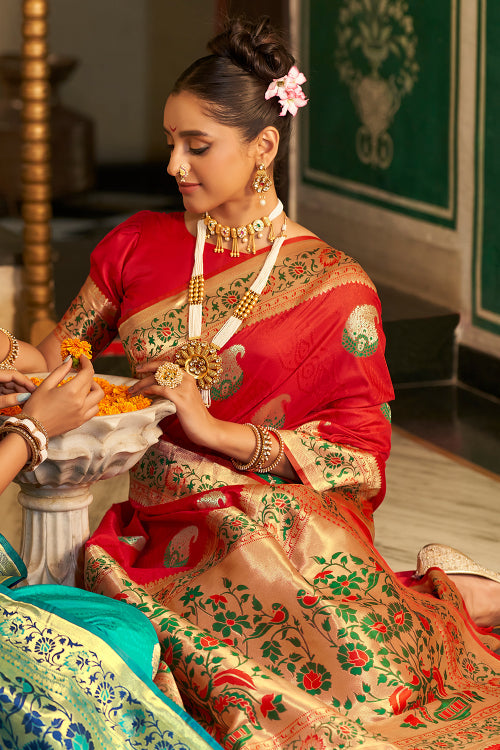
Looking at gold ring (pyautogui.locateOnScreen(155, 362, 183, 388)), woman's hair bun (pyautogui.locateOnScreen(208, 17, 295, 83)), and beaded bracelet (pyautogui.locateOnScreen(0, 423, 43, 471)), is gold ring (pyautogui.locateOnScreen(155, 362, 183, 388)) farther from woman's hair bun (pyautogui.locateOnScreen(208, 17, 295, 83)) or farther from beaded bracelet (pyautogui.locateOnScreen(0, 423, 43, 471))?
woman's hair bun (pyautogui.locateOnScreen(208, 17, 295, 83))

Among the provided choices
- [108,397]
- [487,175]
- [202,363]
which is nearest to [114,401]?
[108,397]

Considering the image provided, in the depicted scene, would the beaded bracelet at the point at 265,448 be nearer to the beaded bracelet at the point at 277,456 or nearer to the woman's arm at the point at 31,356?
the beaded bracelet at the point at 277,456

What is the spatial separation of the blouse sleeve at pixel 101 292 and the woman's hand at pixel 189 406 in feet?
1.16

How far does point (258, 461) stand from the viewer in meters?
2.38

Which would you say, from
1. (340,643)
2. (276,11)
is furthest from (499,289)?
(340,643)

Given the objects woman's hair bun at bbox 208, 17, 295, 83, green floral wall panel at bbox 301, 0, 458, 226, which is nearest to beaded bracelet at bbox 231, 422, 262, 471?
woman's hair bun at bbox 208, 17, 295, 83

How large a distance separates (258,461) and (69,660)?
0.70m

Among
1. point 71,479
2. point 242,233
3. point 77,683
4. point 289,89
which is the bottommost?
point 77,683

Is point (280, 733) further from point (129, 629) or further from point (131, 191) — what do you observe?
point (131, 191)

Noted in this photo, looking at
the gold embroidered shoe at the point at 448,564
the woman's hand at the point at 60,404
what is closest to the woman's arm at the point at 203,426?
the woman's hand at the point at 60,404

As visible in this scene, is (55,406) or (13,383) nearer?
(55,406)

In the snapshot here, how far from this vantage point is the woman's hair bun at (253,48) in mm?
2439

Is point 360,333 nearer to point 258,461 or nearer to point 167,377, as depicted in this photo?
point 258,461

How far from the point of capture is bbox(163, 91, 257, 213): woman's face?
239 cm
